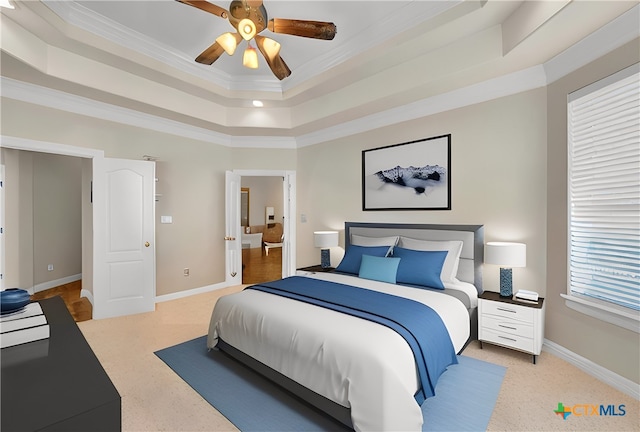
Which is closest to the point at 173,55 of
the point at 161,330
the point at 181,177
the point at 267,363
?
the point at 181,177

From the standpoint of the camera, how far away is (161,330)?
11.8ft

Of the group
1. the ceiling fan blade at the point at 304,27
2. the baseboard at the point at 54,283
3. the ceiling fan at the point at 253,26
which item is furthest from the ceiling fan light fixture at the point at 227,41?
the baseboard at the point at 54,283

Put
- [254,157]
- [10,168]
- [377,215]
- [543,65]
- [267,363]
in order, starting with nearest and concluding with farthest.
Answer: [267,363], [543,65], [377,215], [10,168], [254,157]

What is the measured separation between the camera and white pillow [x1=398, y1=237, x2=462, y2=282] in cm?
329

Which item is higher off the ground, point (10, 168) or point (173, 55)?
point (173, 55)

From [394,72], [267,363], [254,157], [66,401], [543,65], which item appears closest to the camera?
[66,401]

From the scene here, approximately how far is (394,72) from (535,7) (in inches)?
56.4

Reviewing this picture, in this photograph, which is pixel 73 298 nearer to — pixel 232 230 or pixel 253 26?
pixel 232 230

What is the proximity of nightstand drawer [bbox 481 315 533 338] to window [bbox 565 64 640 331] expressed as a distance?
46 cm

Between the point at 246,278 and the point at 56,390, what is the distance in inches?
209

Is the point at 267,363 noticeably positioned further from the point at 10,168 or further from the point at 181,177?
the point at 10,168

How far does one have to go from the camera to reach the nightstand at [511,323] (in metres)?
2.72

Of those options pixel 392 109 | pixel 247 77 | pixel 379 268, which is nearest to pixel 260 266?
pixel 247 77

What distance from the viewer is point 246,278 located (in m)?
6.13
